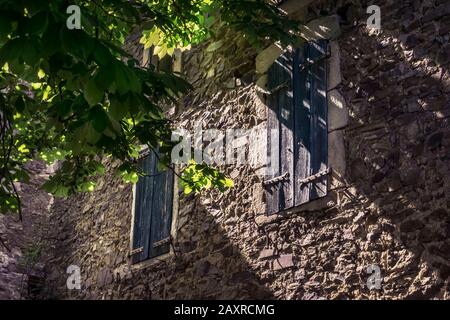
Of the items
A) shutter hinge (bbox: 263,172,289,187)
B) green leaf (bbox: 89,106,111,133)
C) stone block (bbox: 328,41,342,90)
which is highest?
stone block (bbox: 328,41,342,90)

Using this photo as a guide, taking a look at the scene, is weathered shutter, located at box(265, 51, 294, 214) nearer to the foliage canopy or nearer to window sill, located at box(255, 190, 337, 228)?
window sill, located at box(255, 190, 337, 228)

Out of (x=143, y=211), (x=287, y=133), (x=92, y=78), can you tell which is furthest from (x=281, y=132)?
(x=92, y=78)

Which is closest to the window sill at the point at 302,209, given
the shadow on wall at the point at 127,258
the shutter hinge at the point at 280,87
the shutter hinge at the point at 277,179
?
the shutter hinge at the point at 277,179

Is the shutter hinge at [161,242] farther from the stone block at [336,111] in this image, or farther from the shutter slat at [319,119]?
the stone block at [336,111]

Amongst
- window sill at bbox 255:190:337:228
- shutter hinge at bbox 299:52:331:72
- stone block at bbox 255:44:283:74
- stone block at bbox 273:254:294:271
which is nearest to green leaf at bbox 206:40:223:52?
stone block at bbox 255:44:283:74

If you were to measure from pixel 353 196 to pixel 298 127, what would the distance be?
0.96 meters

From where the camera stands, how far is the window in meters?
5.81

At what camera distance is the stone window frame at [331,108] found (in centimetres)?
558

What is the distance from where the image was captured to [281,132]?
20.6 ft

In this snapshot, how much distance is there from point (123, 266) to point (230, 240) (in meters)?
1.87
